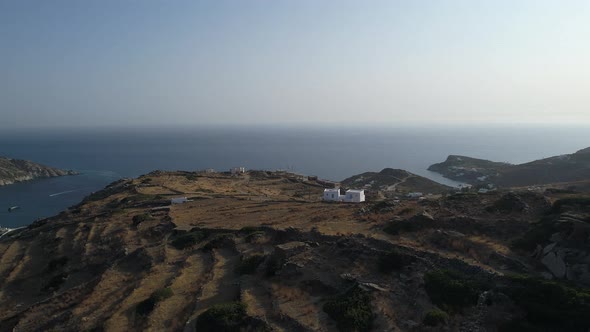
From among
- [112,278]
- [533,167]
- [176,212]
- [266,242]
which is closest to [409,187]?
[533,167]

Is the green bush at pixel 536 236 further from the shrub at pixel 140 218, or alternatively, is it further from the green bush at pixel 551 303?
the shrub at pixel 140 218

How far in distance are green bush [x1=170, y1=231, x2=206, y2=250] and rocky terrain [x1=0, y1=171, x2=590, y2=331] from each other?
0.32ft

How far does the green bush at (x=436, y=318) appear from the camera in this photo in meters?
15.3

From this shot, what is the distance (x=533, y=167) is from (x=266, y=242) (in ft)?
429

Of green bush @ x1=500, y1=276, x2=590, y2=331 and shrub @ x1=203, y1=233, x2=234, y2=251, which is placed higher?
green bush @ x1=500, y1=276, x2=590, y2=331

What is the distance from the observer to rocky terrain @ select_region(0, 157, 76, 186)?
15338 centimetres

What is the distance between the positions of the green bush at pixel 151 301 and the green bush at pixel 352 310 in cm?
923

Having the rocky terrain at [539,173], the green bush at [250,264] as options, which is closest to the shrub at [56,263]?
the green bush at [250,264]

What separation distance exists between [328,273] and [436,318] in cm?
662

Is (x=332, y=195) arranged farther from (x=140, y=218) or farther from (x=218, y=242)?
(x=218, y=242)

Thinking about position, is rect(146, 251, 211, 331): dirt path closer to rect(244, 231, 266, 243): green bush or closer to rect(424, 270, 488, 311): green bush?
rect(244, 231, 266, 243): green bush

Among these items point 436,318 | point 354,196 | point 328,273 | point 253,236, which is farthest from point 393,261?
point 354,196

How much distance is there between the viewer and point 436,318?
15.4 meters

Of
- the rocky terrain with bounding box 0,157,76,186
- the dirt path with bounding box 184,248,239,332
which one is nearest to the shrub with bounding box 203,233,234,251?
the dirt path with bounding box 184,248,239,332
